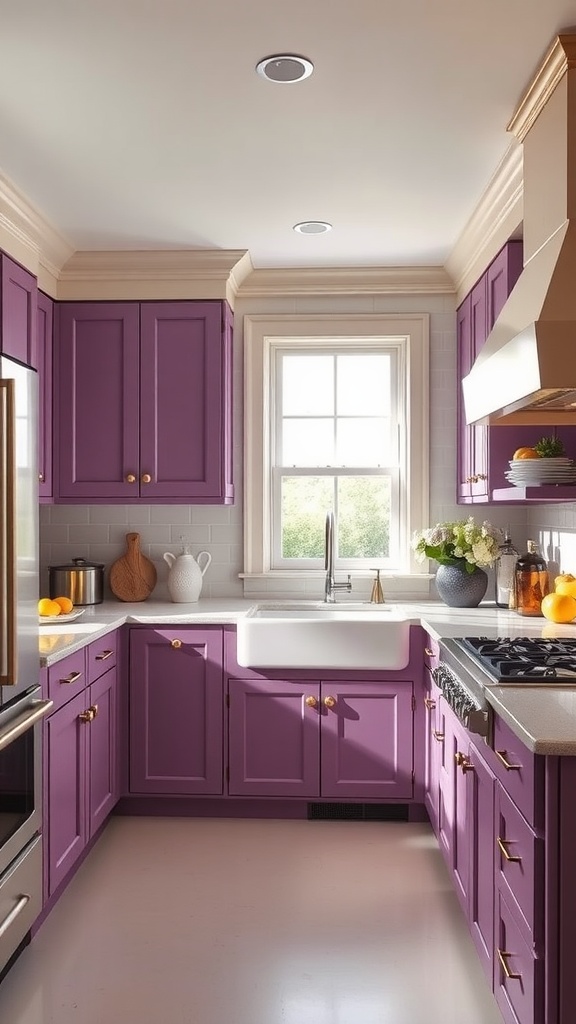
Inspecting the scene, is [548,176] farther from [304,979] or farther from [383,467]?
[304,979]

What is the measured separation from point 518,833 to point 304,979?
37.4 inches

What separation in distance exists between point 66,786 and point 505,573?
6.83 ft

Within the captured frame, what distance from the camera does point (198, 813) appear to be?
12.1ft

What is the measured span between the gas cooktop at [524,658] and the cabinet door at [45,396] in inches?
79.1

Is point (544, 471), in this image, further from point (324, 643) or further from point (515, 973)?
point (515, 973)

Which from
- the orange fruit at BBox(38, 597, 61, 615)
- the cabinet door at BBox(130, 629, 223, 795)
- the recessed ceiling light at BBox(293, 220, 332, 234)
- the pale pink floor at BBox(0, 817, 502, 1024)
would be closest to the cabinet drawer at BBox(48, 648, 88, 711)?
the orange fruit at BBox(38, 597, 61, 615)

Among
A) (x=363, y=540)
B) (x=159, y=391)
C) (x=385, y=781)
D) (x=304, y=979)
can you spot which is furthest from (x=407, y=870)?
(x=159, y=391)

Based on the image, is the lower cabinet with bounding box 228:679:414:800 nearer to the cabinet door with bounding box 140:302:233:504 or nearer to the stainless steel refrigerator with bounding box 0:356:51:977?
the cabinet door with bounding box 140:302:233:504

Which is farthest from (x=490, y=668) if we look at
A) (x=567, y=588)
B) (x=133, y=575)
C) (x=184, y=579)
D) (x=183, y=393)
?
(x=133, y=575)

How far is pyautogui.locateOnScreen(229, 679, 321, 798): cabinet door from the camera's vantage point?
11.8ft

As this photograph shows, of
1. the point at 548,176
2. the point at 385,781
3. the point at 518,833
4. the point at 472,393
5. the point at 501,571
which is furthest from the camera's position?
the point at 501,571

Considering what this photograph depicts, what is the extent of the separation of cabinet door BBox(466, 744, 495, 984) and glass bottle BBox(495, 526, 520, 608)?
4.59 feet

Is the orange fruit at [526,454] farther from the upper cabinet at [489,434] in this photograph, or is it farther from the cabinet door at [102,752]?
the cabinet door at [102,752]

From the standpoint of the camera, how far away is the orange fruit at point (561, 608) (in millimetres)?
3104
